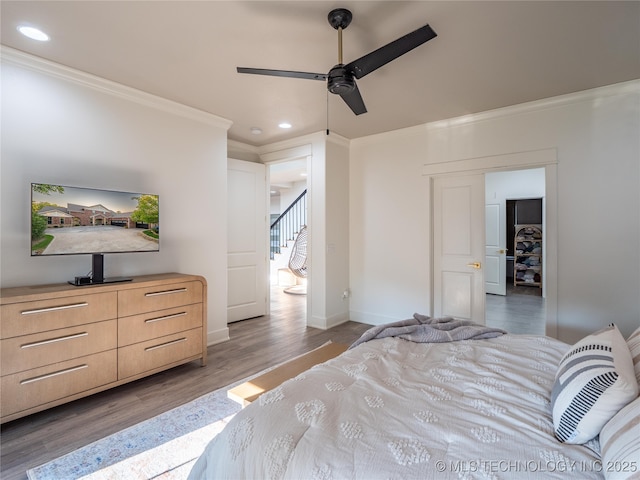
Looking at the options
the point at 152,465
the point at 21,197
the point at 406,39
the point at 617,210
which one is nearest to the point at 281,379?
the point at 152,465

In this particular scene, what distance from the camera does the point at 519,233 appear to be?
7402 mm

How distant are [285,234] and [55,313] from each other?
6744 millimetres

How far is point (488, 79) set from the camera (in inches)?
113

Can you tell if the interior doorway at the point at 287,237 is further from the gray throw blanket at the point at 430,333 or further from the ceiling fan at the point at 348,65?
the ceiling fan at the point at 348,65

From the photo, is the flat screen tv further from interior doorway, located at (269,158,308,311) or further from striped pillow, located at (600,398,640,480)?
interior doorway, located at (269,158,308,311)

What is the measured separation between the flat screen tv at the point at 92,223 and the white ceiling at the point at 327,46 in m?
1.08

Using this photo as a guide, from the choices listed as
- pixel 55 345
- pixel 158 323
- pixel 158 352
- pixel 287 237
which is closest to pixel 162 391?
pixel 158 352

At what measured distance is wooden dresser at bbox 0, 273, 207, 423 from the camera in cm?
207

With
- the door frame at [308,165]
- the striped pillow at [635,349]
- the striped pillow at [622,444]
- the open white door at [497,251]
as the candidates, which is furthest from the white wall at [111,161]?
the open white door at [497,251]

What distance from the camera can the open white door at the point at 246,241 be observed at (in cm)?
464

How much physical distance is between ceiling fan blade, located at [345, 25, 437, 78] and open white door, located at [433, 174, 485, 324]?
249 centimetres

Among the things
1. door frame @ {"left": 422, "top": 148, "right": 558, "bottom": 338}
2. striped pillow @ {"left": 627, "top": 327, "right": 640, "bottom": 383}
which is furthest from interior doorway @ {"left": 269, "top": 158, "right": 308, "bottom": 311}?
striped pillow @ {"left": 627, "top": 327, "right": 640, "bottom": 383}

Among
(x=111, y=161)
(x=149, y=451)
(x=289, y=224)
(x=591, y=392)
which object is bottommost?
(x=149, y=451)

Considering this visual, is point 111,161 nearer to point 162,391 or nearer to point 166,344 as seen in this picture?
point 166,344
